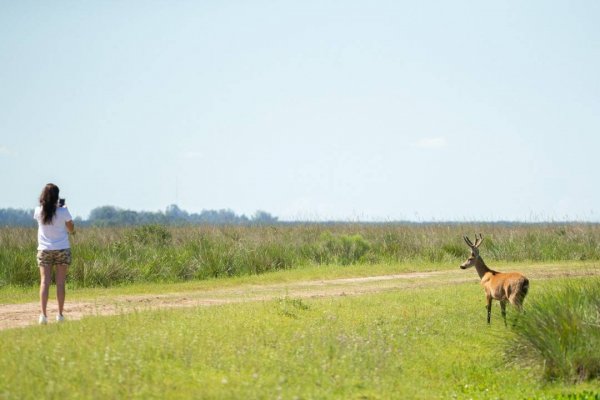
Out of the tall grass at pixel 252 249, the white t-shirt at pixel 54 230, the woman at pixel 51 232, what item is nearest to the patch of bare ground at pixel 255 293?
the woman at pixel 51 232

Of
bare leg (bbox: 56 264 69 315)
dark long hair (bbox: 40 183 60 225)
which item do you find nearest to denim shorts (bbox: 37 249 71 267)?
bare leg (bbox: 56 264 69 315)

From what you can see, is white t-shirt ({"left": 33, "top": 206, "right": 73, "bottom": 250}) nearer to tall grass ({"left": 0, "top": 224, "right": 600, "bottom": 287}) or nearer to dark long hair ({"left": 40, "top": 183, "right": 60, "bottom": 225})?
dark long hair ({"left": 40, "top": 183, "right": 60, "bottom": 225})

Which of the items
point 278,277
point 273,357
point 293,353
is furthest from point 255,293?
point 273,357

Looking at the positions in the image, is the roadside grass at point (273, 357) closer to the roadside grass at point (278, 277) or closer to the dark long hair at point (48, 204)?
the dark long hair at point (48, 204)

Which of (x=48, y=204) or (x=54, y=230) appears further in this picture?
(x=54, y=230)

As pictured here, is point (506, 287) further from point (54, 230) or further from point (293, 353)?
point (54, 230)

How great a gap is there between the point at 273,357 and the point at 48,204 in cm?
526

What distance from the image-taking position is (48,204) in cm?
1431

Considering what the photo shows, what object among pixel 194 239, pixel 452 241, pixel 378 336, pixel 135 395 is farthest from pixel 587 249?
pixel 135 395

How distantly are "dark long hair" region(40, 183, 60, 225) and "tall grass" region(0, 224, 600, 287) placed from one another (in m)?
9.46

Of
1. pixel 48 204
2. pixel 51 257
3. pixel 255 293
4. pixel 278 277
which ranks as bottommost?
pixel 255 293

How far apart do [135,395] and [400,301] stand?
10109mm

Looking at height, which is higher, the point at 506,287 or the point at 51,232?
the point at 51,232

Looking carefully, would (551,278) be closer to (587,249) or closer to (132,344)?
(587,249)
